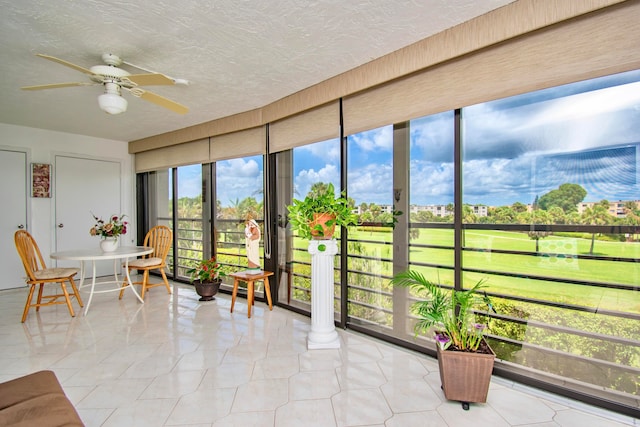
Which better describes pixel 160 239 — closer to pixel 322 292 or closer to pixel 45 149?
pixel 45 149

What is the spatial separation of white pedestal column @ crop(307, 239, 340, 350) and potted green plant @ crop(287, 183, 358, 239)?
0.10 meters

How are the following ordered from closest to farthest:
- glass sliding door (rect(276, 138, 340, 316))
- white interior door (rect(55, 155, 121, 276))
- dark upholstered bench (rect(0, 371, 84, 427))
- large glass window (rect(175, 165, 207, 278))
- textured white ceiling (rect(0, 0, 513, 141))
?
dark upholstered bench (rect(0, 371, 84, 427)) → textured white ceiling (rect(0, 0, 513, 141)) → glass sliding door (rect(276, 138, 340, 316)) → large glass window (rect(175, 165, 207, 278)) → white interior door (rect(55, 155, 121, 276))

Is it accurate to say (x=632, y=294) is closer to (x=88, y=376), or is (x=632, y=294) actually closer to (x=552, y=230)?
(x=552, y=230)

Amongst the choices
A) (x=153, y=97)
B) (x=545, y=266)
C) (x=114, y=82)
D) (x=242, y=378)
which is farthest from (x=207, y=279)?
(x=545, y=266)

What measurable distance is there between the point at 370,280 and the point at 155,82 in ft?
7.70

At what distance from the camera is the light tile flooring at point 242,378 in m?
1.67

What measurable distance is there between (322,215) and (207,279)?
2.19 meters

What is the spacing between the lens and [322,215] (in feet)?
8.37

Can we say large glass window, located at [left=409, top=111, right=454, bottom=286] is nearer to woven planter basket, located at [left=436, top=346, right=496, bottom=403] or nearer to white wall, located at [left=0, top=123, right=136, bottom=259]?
woven planter basket, located at [left=436, top=346, right=496, bottom=403]

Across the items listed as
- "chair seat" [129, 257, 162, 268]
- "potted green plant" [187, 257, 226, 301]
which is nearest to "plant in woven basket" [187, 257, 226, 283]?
"potted green plant" [187, 257, 226, 301]

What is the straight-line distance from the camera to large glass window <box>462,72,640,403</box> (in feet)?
5.51

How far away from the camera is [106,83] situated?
2311mm

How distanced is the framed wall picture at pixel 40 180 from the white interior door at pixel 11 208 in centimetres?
8

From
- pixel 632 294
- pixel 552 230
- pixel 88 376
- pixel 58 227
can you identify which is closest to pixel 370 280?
pixel 552 230
